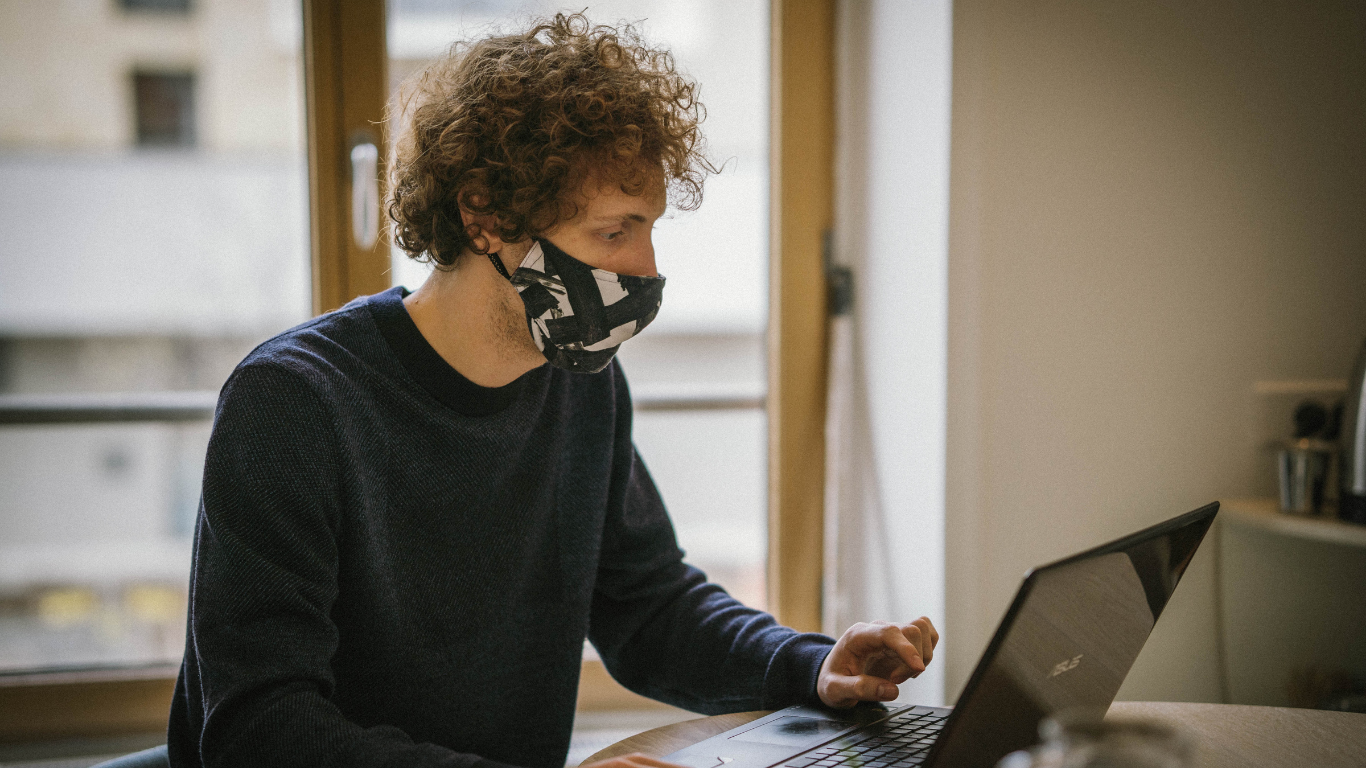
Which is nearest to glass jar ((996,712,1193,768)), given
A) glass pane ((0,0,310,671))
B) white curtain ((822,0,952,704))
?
white curtain ((822,0,952,704))

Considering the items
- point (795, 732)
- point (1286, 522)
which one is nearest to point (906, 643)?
point (795, 732)

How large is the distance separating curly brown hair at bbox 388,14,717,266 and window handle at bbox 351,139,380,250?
1.89ft

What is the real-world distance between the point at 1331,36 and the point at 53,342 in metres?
2.35

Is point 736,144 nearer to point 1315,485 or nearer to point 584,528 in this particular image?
point 584,528

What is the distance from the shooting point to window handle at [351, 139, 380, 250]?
1.69 m

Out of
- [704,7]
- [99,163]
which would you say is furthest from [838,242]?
[99,163]

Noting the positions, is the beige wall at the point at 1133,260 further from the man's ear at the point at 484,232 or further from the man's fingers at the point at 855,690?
the man's ear at the point at 484,232

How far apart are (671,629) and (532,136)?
0.61 metres

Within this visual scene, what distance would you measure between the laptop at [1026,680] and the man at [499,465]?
80 mm

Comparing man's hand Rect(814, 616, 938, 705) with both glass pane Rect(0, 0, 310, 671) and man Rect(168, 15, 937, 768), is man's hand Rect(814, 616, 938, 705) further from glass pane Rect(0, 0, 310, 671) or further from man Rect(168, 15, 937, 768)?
glass pane Rect(0, 0, 310, 671)

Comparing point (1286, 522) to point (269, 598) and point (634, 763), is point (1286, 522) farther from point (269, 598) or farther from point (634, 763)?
point (269, 598)

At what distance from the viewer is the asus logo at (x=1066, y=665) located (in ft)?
2.06

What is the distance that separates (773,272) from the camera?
188 centimetres

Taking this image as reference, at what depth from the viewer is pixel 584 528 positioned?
113 centimetres
